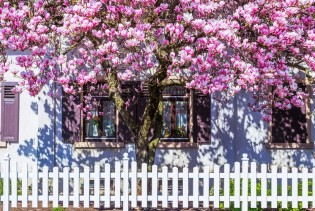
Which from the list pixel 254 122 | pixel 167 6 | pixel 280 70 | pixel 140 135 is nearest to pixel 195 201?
pixel 140 135

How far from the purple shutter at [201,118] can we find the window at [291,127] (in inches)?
74.7

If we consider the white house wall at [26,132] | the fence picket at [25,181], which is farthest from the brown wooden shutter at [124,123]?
the fence picket at [25,181]

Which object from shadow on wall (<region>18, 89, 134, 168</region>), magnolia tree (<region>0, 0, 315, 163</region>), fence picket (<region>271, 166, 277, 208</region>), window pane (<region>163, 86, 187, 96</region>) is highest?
magnolia tree (<region>0, 0, 315, 163</region>)

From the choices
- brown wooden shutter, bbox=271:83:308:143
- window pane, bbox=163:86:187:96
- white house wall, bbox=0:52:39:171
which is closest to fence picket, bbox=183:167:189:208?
window pane, bbox=163:86:187:96

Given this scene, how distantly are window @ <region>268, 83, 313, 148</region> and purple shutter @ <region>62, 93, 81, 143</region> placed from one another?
5.71 metres

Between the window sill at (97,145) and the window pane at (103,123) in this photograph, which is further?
the window pane at (103,123)

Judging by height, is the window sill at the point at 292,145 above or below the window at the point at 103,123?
below

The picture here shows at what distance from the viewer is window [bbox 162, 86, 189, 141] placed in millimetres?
16469

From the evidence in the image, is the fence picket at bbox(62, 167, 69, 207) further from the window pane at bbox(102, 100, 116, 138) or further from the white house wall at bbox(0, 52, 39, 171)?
the white house wall at bbox(0, 52, 39, 171)

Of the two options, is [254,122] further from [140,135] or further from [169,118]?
[140,135]

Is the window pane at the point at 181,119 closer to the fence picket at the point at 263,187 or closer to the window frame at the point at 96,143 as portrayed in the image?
the window frame at the point at 96,143

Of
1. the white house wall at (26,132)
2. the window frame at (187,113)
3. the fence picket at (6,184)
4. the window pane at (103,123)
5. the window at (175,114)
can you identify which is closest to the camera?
the fence picket at (6,184)

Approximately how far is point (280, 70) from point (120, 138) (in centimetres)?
623

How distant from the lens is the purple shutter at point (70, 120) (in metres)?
16.3
